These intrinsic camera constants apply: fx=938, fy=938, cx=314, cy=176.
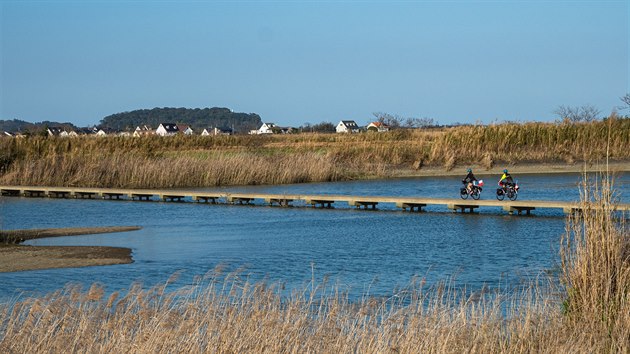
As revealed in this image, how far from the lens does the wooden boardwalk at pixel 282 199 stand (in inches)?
1091

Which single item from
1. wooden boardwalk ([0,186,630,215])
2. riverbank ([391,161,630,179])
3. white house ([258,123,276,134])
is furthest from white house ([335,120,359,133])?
wooden boardwalk ([0,186,630,215])

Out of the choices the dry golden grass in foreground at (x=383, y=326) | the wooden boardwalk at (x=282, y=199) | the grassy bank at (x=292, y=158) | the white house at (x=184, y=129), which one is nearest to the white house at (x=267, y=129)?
the white house at (x=184, y=129)

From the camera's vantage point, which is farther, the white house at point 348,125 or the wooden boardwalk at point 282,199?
the white house at point 348,125

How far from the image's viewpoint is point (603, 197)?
388 inches

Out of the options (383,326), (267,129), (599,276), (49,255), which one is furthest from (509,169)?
(267,129)

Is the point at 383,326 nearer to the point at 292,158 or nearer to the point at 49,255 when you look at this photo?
the point at 49,255

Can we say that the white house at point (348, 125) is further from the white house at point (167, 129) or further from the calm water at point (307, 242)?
the calm water at point (307, 242)

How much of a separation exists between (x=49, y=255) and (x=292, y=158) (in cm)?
2496

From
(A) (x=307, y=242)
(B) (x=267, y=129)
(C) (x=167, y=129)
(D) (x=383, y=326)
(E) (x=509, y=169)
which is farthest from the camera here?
(B) (x=267, y=129)

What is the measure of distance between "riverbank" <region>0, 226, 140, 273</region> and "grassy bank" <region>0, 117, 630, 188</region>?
1929 centimetres

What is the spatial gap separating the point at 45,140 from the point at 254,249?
30891 mm

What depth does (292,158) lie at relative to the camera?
44000 mm

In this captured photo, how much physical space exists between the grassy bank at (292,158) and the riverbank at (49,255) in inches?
759

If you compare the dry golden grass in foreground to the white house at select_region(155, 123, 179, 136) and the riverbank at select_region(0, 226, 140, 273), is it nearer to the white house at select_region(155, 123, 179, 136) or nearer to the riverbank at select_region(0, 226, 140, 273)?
the riverbank at select_region(0, 226, 140, 273)
